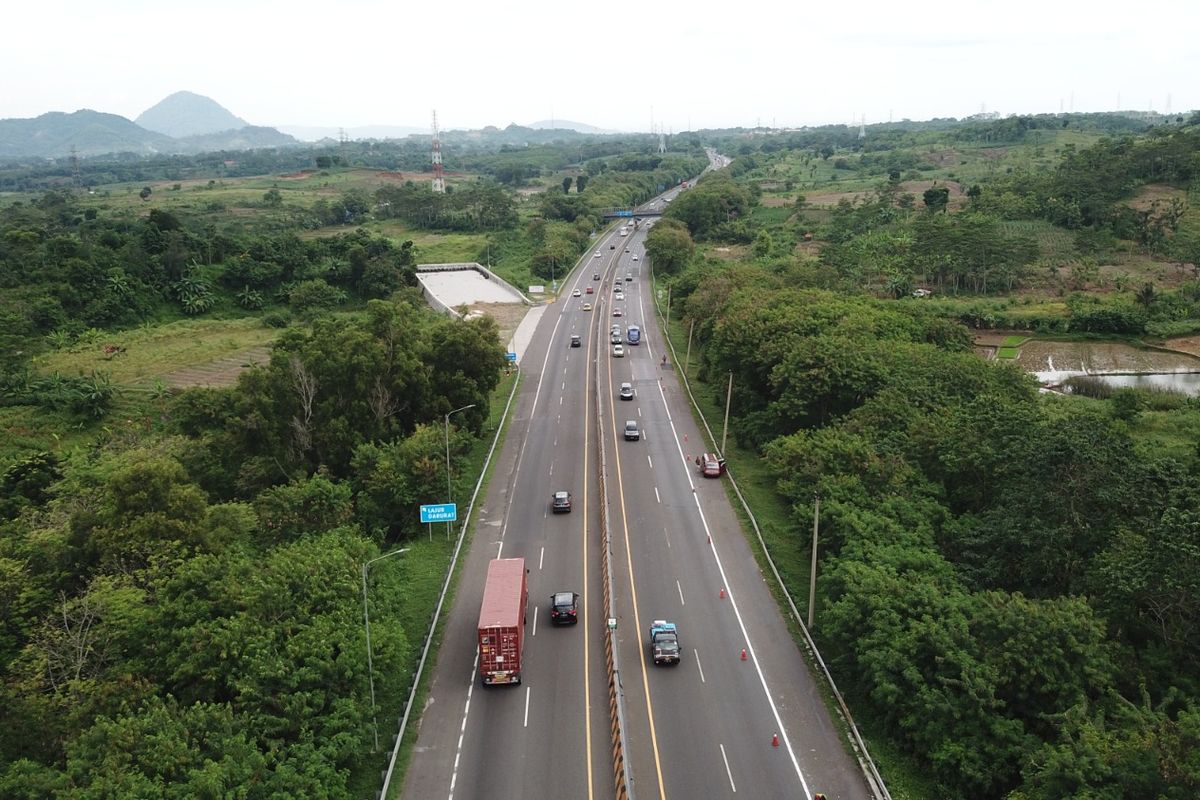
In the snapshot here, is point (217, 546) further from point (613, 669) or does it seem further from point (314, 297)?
point (314, 297)

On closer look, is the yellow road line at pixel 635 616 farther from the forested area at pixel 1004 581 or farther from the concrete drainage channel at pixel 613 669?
the forested area at pixel 1004 581

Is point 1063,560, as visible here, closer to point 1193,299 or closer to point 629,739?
point 629,739

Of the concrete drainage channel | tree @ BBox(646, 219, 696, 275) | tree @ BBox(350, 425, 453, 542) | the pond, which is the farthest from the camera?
tree @ BBox(646, 219, 696, 275)

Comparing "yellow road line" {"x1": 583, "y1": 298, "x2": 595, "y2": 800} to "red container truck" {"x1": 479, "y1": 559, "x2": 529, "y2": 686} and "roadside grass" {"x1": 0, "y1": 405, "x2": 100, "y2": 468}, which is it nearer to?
"red container truck" {"x1": 479, "y1": 559, "x2": 529, "y2": 686}

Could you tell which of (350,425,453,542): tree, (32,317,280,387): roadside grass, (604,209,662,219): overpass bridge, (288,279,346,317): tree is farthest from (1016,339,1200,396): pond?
(604,209,662,219): overpass bridge

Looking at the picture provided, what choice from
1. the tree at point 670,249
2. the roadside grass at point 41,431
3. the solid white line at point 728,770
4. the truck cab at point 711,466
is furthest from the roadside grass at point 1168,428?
the roadside grass at point 41,431

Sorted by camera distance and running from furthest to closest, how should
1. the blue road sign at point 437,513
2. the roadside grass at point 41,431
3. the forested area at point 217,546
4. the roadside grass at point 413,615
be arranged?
the roadside grass at point 41,431, the blue road sign at point 437,513, the roadside grass at point 413,615, the forested area at point 217,546
